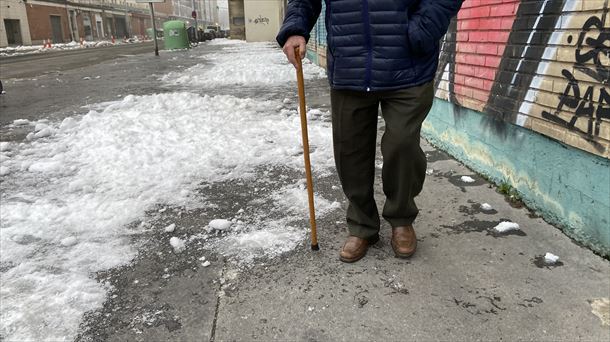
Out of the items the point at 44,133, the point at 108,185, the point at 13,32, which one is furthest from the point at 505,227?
the point at 13,32

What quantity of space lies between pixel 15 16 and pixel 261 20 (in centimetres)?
2380

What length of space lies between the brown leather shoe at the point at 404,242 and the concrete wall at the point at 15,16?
44.0m

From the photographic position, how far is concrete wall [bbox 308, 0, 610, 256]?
8.31 feet

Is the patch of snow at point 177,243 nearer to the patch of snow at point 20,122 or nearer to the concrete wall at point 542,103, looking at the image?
the concrete wall at point 542,103

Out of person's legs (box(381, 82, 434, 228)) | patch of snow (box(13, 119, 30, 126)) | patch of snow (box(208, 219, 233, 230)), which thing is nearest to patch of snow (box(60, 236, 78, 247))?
patch of snow (box(208, 219, 233, 230))

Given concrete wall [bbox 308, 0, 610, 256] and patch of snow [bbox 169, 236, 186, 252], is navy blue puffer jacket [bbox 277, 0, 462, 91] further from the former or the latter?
patch of snow [bbox 169, 236, 186, 252]

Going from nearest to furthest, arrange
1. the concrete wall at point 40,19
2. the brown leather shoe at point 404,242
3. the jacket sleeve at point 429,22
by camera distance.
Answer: the jacket sleeve at point 429,22
the brown leather shoe at point 404,242
the concrete wall at point 40,19

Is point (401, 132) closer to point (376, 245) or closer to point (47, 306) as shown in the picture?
point (376, 245)

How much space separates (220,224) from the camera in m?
3.15

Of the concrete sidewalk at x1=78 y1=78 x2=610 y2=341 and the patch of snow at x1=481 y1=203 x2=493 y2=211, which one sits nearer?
the concrete sidewalk at x1=78 y1=78 x2=610 y2=341

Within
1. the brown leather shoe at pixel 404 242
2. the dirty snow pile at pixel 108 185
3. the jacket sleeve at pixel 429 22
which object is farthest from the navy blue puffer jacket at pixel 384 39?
the dirty snow pile at pixel 108 185

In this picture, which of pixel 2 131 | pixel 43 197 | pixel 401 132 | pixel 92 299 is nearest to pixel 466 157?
pixel 401 132

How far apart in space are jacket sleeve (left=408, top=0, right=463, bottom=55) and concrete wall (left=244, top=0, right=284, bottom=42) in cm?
3219

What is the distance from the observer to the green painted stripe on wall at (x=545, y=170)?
8.45 feet
